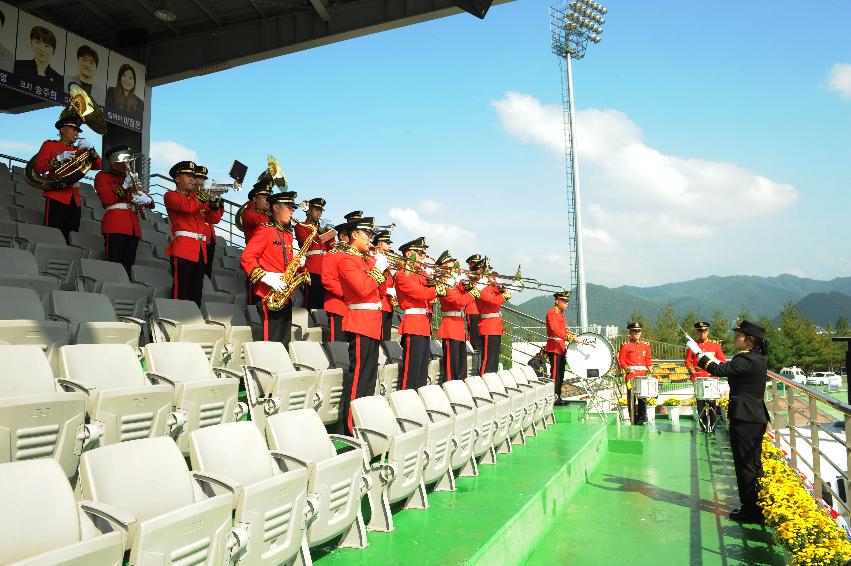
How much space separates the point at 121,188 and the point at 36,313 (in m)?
2.96

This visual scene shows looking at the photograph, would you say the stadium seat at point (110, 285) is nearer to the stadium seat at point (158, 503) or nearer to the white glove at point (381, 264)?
Answer: the white glove at point (381, 264)

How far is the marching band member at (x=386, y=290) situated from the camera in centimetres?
757

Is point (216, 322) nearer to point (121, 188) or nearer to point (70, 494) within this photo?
point (121, 188)

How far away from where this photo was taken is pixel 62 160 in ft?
24.4

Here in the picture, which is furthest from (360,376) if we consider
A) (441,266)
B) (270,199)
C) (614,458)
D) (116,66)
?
(116,66)

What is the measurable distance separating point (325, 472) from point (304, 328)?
4552mm

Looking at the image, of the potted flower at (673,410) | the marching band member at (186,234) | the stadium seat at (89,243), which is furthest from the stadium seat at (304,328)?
the potted flower at (673,410)

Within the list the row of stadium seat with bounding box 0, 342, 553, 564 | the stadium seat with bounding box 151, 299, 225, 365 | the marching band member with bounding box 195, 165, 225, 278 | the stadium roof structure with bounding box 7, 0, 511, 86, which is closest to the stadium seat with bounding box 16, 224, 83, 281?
the marching band member with bounding box 195, 165, 225, 278

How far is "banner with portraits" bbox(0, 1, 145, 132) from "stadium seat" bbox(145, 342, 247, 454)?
9679 millimetres

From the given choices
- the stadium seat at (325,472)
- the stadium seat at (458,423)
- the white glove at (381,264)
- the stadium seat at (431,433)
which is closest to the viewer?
the stadium seat at (325,472)

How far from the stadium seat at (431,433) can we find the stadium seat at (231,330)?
5.95ft

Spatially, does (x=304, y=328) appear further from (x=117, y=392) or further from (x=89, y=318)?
(x=117, y=392)

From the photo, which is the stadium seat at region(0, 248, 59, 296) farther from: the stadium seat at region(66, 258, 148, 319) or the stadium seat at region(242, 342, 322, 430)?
the stadium seat at region(242, 342, 322, 430)

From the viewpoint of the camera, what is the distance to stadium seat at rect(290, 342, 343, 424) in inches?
220
